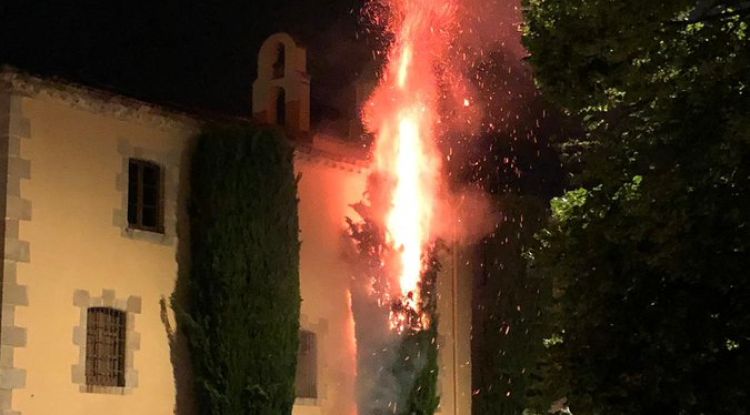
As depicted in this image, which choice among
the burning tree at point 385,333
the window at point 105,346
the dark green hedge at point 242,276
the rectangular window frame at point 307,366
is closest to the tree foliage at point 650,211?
the dark green hedge at point 242,276

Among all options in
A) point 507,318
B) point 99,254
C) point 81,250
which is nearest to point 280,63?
point 99,254

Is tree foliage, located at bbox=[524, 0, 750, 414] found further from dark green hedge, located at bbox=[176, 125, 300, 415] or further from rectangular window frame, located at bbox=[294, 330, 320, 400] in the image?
rectangular window frame, located at bbox=[294, 330, 320, 400]

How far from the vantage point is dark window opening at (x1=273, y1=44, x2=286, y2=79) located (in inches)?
950

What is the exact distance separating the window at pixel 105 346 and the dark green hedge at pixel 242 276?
1.13m

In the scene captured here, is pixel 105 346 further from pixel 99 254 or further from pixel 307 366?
pixel 307 366

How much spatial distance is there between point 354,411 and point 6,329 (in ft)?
24.4

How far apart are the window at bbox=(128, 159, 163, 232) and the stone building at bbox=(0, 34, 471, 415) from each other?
0.8 inches

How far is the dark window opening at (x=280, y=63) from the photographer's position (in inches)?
950

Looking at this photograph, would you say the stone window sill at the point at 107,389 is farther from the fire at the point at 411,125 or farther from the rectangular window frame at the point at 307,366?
the fire at the point at 411,125

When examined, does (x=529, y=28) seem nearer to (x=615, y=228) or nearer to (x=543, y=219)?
(x=615, y=228)

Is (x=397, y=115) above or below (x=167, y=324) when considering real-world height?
above

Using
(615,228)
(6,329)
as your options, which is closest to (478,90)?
(6,329)

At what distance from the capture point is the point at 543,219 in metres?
27.3

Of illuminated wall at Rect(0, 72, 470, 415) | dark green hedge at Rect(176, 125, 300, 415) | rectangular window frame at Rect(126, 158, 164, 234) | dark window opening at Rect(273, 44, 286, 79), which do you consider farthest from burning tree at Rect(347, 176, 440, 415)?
rectangular window frame at Rect(126, 158, 164, 234)
